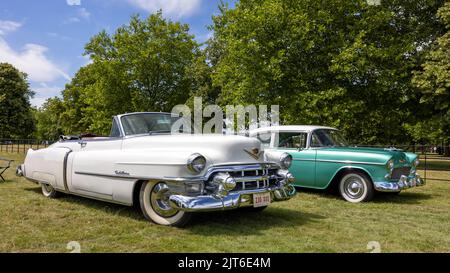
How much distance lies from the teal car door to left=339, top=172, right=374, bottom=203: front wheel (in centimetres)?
68

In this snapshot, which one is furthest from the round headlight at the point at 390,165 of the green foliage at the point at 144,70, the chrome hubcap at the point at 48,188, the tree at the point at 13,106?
the tree at the point at 13,106

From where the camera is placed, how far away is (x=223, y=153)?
5156 millimetres

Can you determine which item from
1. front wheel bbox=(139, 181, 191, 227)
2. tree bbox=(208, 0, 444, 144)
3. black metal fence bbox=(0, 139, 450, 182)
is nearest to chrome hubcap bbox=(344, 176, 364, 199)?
black metal fence bbox=(0, 139, 450, 182)

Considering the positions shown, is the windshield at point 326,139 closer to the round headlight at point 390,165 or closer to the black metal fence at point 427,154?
the round headlight at point 390,165

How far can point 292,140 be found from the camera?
30.0ft

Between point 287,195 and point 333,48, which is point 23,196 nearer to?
point 287,195

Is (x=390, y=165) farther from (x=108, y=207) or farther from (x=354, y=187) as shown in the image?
(x=108, y=207)

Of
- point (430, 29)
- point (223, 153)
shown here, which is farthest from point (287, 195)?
point (430, 29)

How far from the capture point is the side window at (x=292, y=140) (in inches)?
354

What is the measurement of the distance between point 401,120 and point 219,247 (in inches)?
775

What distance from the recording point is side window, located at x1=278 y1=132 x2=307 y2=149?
8.99 metres

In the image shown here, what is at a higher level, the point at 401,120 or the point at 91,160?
the point at 401,120

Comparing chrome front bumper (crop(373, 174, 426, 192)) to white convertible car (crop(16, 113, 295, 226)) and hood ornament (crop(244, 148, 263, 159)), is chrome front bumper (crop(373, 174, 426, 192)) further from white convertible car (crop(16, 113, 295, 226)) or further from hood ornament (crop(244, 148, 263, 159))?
hood ornament (crop(244, 148, 263, 159))

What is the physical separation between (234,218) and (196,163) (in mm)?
1432
